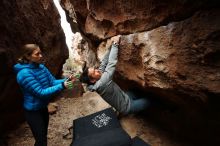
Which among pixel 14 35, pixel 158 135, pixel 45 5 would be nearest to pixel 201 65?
pixel 158 135

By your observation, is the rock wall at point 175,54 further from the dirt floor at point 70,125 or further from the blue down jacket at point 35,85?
the blue down jacket at point 35,85

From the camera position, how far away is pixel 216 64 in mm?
3465

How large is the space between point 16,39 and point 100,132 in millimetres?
3565

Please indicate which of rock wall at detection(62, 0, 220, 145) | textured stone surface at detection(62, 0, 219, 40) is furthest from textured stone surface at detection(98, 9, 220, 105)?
textured stone surface at detection(62, 0, 219, 40)

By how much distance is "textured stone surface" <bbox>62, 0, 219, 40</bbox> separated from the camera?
414cm

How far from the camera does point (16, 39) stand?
7070 mm

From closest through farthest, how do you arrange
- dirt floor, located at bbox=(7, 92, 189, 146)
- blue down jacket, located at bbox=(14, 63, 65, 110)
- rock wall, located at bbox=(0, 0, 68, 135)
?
blue down jacket, located at bbox=(14, 63, 65, 110)
dirt floor, located at bbox=(7, 92, 189, 146)
rock wall, located at bbox=(0, 0, 68, 135)

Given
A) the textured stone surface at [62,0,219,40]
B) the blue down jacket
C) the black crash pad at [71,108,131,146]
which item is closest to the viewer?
the textured stone surface at [62,0,219,40]

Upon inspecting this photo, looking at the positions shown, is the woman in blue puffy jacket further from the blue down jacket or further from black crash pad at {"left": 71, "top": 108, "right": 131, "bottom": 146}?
black crash pad at {"left": 71, "top": 108, "right": 131, "bottom": 146}

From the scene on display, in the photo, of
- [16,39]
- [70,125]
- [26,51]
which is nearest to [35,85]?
[26,51]

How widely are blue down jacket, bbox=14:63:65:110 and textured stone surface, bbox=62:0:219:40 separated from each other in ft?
6.23

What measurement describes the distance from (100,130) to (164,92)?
71.3 inches

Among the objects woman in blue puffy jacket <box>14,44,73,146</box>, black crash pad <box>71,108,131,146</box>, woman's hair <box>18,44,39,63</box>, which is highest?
woman's hair <box>18,44,39,63</box>

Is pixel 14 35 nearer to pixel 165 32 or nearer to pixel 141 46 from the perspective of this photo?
pixel 141 46
